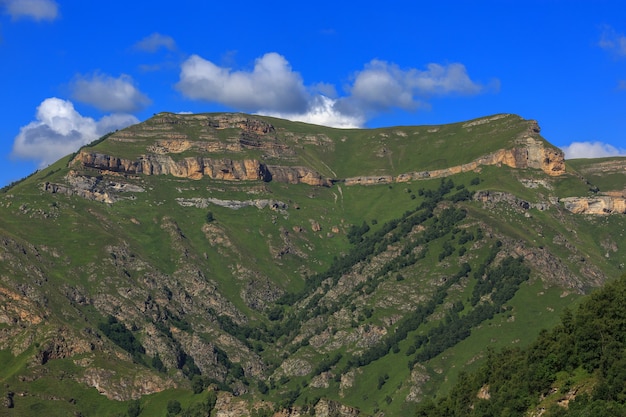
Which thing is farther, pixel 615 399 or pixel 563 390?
pixel 563 390

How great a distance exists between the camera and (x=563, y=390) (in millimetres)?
198750

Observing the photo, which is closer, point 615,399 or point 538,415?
point 615,399

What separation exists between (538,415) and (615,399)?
19.8 m

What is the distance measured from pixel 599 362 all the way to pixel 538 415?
16.1 meters

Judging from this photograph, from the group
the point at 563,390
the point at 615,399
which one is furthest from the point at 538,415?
the point at 615,399

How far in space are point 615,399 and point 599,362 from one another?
1712 centimetres

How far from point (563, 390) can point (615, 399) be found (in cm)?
1750

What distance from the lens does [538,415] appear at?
197750 mm

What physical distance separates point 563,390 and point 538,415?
7.10m

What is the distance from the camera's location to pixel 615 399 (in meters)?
182

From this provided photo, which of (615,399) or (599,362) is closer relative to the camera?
(615,399)

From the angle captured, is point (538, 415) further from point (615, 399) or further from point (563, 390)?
point (615, 399)
